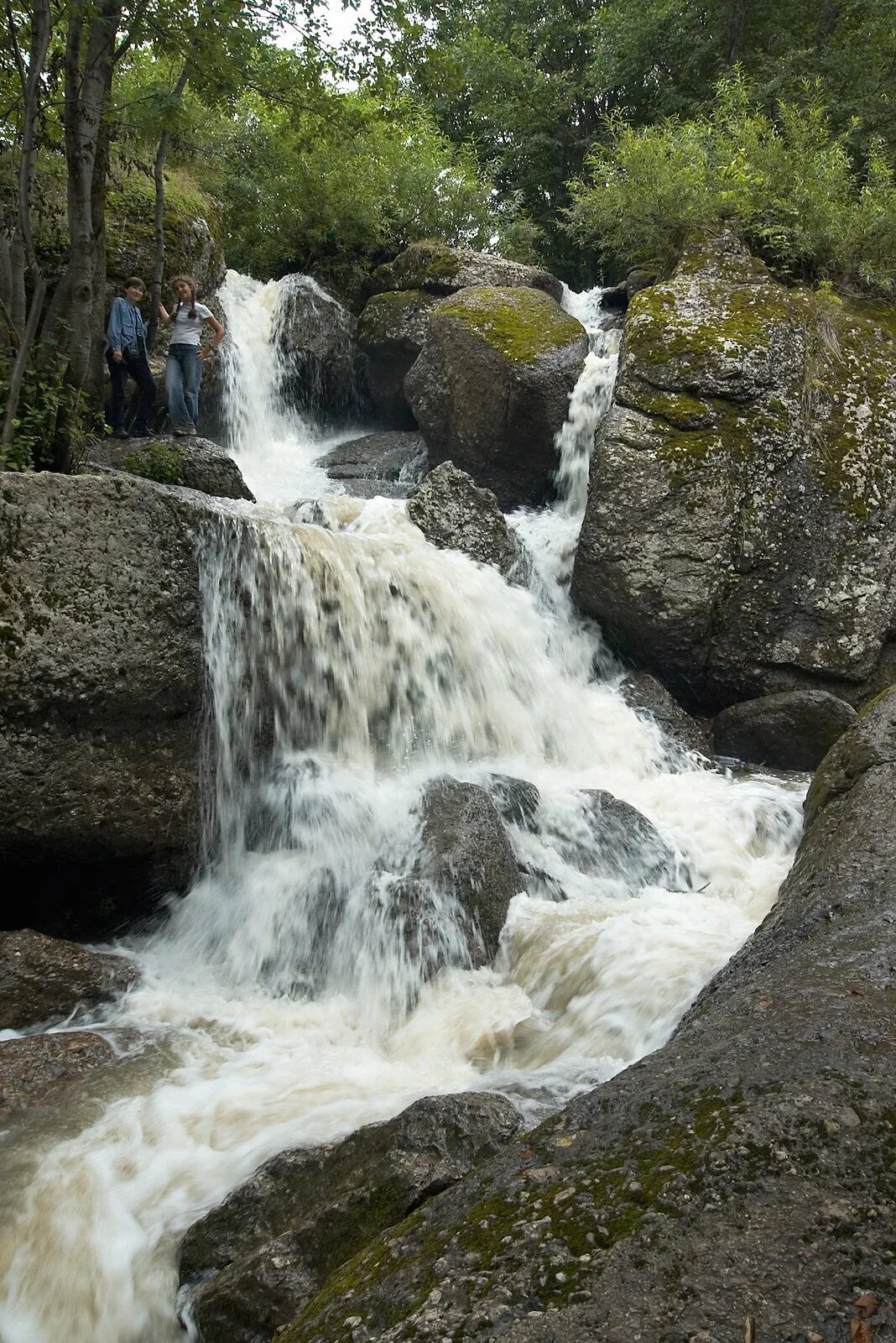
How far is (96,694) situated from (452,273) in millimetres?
12907

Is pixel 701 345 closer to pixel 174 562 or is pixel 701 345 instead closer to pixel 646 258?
pixel 646 258

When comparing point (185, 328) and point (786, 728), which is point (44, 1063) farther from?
point (185, 328)

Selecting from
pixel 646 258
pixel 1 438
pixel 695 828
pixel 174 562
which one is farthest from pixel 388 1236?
pixel 646 258

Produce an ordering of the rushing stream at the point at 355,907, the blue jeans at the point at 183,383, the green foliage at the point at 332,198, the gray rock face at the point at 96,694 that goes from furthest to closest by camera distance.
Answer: the green foliage at the point at 332,198, the blue jeans at the point at 183,383, the gray rock face at the point at 96,694, the rushing stream at the point at 355,907

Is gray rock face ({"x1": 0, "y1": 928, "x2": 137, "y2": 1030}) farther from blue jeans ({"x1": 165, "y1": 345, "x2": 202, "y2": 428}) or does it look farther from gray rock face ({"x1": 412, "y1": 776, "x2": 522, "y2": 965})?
blue jeans ({"x1": 165, "y1": 345, "x2": 202, "y2": 428})

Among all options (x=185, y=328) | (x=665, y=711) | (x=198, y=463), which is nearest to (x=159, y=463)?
(x=198, y=463)

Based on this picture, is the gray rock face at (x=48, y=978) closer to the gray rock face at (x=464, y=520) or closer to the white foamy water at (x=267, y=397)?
the gray rock face at (x=464, y=520)

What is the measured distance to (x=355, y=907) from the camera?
6078 mm

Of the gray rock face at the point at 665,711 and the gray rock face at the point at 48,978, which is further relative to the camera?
the gray rock face at the point at 665,711

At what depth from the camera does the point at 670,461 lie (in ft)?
31.9

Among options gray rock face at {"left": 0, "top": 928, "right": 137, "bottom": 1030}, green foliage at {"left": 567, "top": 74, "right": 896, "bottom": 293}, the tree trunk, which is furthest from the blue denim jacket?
gray rock face at {"left": 0, "top": 928, "right": 137, "bottom": 1030}

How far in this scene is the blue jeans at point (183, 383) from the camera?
1168cm

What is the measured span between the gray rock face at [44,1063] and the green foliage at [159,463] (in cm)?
634

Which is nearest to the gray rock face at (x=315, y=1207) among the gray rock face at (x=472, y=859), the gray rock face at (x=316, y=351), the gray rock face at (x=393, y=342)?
the gray rock face at (x=472, y=859)
